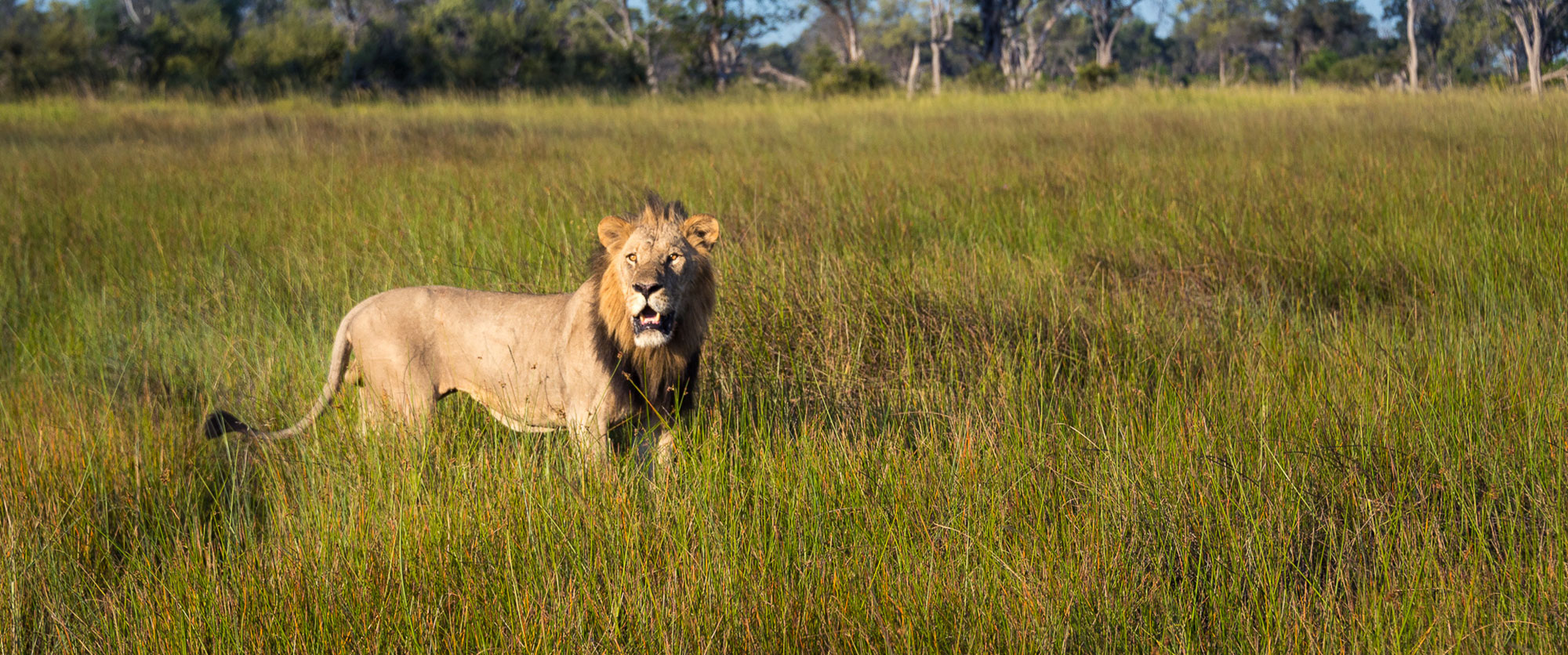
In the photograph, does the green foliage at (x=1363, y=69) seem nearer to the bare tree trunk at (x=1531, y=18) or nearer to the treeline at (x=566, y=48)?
the treeline at (x=566, y=48)

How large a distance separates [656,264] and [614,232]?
0.26m

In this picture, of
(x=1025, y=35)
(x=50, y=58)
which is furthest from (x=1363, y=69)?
(x=50, y=58)

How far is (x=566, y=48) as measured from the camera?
29.3m

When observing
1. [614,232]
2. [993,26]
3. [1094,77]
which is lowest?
[614,232]

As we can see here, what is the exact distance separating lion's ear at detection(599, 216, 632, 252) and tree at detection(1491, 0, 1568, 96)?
27.7 meters

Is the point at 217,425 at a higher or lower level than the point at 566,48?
lower

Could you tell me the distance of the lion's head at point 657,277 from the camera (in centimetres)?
238

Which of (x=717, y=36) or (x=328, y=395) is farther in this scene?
(x=717, y=36)

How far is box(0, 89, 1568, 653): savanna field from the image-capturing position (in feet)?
6.40

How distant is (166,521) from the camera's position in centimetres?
265

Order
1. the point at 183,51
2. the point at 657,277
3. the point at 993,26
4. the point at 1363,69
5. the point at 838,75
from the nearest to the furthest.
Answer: the point at 657,277 → the point at 183,51 → the point at 838,75 → the point at 993,26 → the point at 1363,69

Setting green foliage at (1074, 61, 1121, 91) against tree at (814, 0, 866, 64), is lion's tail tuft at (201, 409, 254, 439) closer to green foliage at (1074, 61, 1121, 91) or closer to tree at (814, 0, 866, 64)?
green foliage at (1074, 61, 1121, 91)

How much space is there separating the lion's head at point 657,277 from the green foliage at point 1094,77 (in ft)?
60.8

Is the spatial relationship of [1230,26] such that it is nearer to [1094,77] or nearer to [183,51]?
[1094,77]
